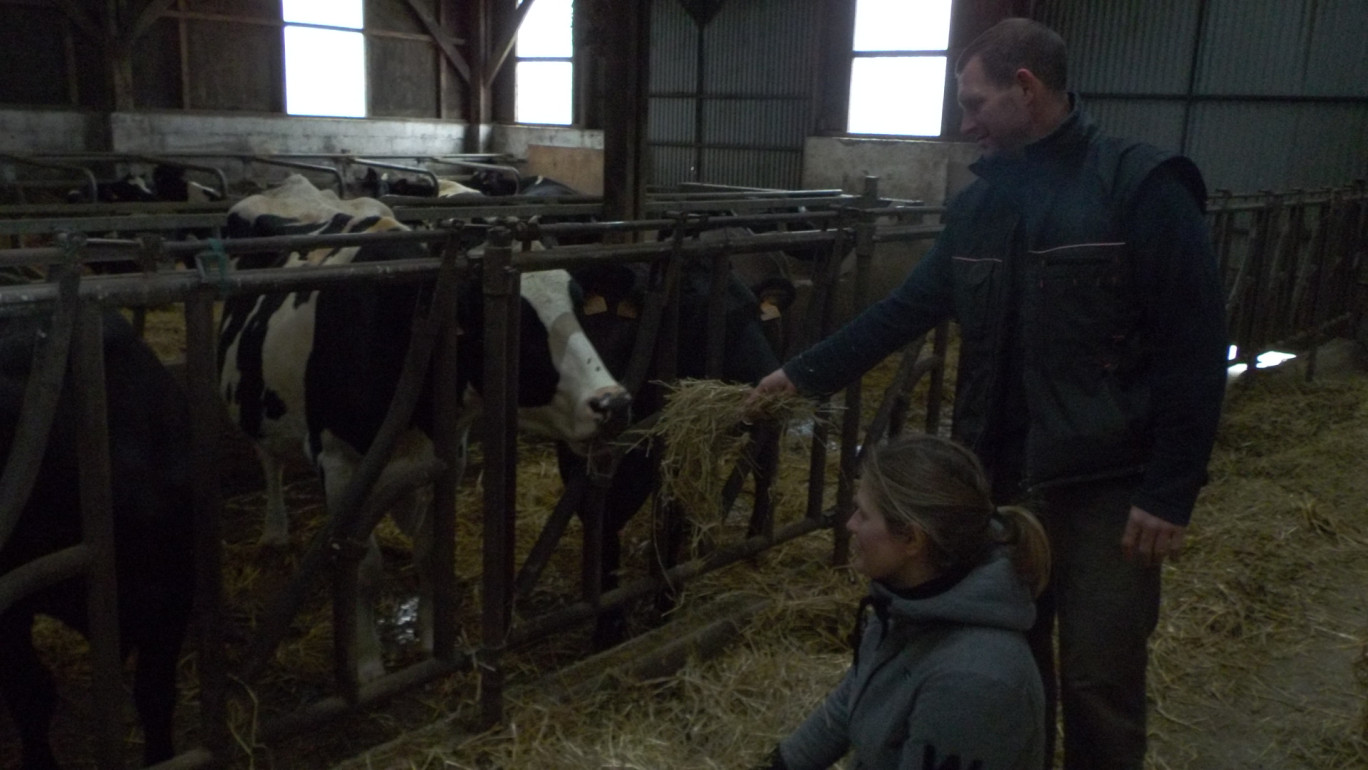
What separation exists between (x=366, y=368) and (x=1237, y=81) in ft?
35.1

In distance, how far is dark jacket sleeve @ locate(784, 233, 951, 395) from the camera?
255 centimetres

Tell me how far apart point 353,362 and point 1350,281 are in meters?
8.15

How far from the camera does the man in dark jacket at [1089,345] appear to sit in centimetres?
203

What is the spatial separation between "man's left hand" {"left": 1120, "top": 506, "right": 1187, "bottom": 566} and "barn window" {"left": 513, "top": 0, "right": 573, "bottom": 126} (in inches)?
678

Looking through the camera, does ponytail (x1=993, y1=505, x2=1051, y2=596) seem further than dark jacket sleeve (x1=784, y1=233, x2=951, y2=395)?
No

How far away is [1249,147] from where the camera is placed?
11.2m

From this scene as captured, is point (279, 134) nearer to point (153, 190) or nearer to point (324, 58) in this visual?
point (324, 58)

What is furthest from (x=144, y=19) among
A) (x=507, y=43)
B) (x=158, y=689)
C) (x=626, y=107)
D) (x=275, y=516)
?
(x=158, y=689)

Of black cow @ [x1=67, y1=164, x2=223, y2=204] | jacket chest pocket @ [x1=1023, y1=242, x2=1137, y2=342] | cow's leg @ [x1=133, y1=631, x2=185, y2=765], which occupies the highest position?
jacket chest pocket @ [x1=1023, y1=242, x2=1137, y2=342]

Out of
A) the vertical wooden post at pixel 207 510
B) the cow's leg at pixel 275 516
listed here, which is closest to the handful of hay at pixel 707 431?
the vertical wooden post at pixel 207 510

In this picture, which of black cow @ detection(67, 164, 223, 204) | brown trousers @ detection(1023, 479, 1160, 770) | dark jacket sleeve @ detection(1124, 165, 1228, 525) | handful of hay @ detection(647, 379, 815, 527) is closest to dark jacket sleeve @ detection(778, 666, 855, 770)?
brown trousers @ detection(1023, 479, 1160, 770)

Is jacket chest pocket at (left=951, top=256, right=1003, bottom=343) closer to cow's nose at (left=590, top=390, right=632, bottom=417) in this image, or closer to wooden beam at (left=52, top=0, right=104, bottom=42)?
cow's nose at (left=590, top=390, right=632, bottom=417)

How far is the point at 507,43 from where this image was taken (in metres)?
18.5

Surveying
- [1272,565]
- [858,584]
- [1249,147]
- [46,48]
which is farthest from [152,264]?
[46,48]
